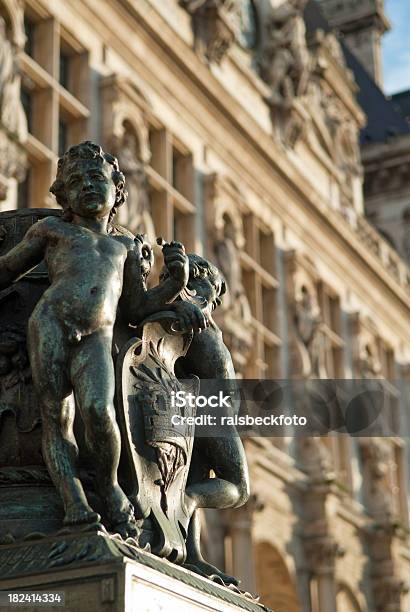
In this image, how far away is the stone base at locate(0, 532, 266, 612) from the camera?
3.27 metres

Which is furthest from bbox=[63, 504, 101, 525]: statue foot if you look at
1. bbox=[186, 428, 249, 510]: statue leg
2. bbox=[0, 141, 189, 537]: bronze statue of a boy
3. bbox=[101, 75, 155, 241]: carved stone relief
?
bbox=[101, 75, 155, 241]: carved stone relief

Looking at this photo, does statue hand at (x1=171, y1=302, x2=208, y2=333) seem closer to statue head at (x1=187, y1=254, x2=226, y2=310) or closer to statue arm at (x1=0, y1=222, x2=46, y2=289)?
statue head at (x1=187, y1=254, x2=226, y2=310)

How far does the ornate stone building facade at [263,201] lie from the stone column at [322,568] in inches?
1.1

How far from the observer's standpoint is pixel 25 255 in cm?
401

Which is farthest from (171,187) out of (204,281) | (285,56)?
(204,281)

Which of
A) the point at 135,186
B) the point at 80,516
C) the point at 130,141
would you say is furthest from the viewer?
the point at 130,141

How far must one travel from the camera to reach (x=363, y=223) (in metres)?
27.6

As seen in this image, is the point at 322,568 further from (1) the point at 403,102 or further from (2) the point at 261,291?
(1) the point at 403,102

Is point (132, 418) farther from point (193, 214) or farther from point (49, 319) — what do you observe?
point (193, 214)

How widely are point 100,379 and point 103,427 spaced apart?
0.49ft

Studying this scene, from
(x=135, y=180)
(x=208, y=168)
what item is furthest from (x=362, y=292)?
(x=135, y=180)

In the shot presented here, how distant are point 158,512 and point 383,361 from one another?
23.5 m

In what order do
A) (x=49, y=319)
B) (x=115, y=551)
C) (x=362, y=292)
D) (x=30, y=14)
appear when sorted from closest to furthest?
(x=115, y=551) < (x=49, y=319) < (x=30, y=14) < (x=362, y=292)

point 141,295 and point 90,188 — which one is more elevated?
point 90,188
